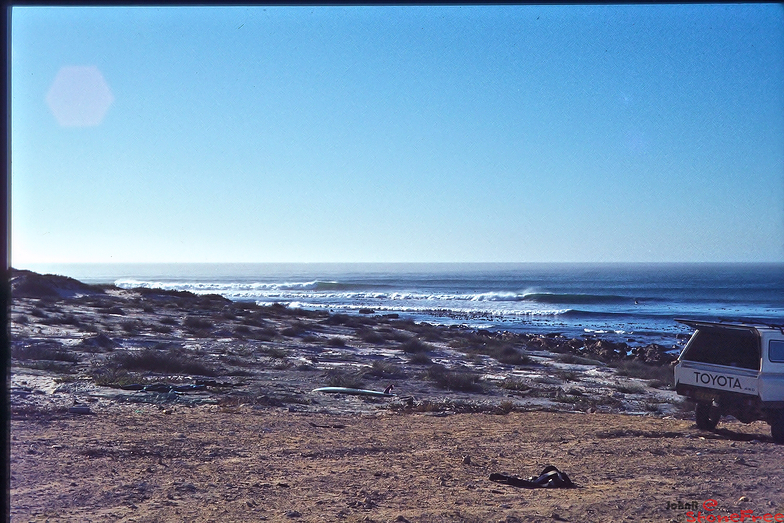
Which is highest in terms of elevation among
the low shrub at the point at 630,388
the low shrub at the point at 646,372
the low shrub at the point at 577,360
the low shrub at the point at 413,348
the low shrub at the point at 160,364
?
the low shrub at the point at 160,364

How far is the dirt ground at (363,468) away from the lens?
605cm

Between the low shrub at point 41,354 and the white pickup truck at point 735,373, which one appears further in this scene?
the low shrub at point 41,354

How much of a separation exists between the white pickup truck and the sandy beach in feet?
1.63

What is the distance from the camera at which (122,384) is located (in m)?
13.5

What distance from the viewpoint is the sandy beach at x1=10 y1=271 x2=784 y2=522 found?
6.22 metres

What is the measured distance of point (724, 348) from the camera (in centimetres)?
1081

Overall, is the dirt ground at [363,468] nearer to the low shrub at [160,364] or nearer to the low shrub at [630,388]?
the low shrub at [160,364]

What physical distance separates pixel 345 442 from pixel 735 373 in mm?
6041

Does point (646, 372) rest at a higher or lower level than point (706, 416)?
lower

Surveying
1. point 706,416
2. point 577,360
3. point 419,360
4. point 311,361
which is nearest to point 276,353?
point 311,361

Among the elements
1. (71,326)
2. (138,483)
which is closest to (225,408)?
(138,483)

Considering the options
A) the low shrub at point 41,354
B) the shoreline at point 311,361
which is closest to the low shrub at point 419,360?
the shoreline at point 311,361

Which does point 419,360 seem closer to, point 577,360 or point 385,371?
point 385,371

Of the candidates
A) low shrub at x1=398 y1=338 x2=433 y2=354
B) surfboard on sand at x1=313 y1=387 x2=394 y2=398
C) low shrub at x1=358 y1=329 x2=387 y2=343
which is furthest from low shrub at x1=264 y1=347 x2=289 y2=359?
low shrub at x1=358 y1=329 x2=387 y2=343
